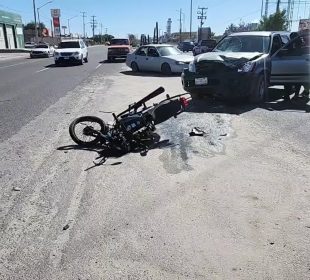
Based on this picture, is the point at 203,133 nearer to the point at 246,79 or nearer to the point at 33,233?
the point at 246,79

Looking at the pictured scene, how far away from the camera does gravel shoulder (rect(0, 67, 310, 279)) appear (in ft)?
11.2

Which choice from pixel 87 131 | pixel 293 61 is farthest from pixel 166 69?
pixel 87 131

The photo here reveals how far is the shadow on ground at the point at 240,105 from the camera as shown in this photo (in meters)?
9.77

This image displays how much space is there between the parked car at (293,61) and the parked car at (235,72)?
0.99 feet

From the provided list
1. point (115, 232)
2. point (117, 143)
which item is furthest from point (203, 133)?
point (115, 232)

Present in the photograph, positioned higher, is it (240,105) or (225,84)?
(225,84)

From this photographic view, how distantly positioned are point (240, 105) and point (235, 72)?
88cm

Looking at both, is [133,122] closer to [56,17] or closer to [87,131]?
[87,131]

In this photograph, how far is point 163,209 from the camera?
4461mm

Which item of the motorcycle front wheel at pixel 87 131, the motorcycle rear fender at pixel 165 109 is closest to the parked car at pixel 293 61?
the motorcycle rear fender at pixel 165 109

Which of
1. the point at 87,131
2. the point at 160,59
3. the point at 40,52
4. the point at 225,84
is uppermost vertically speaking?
the point at 225,84

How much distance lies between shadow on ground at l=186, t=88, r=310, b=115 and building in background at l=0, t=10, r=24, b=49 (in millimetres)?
66791

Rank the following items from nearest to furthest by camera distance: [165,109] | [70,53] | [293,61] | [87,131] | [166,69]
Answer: [87,131]
[165,109]
[293,61]
[166,69]
[70,53]

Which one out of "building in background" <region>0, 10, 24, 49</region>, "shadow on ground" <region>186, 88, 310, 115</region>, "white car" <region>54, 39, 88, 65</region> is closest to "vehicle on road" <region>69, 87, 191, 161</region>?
"shadow on ground" <region>186, 88, 310, 115</region>
